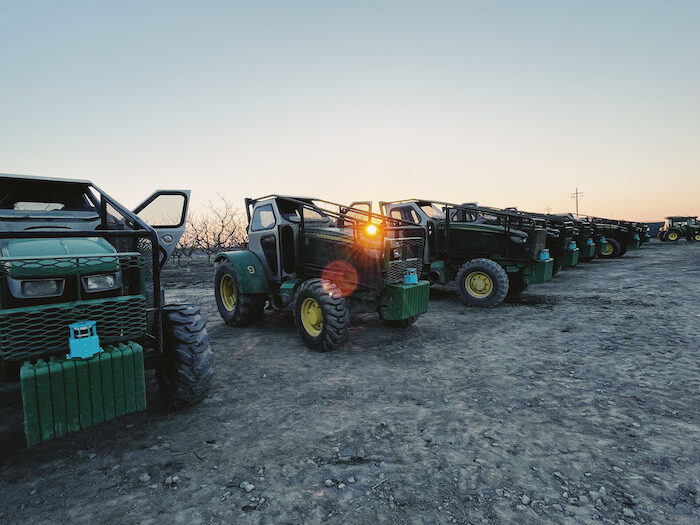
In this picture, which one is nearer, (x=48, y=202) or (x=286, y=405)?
(x=286, y=405)

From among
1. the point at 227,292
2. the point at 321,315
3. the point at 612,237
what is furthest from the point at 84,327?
the point at 612,237

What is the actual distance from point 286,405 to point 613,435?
8.90 feet

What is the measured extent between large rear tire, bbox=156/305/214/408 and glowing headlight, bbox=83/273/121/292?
495 millimetres

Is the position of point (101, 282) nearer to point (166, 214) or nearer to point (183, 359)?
point (183, 359)

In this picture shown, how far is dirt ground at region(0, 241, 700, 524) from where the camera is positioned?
2160 mm

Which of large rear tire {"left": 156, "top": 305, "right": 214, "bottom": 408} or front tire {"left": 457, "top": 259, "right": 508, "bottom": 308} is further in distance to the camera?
front tire {"left": 457, "top": 259, "right": 508, "bottom": 308}

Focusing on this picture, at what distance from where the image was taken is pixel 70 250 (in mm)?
2791

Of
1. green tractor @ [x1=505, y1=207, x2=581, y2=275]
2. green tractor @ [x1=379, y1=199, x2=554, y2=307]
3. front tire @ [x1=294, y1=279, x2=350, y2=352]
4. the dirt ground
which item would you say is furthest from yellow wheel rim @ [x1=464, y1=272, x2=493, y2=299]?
front tire @ [x1=294, y1=279, x2=350, y2=352]

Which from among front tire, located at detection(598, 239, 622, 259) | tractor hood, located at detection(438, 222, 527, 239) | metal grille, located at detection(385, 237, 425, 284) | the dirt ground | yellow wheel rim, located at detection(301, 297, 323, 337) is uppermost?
tractor hood, located at detection(438, 222, 527, 239)

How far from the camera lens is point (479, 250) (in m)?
8.62

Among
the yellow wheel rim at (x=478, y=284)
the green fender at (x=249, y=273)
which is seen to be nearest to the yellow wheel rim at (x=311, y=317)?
the green fender at (x=249, y=273)

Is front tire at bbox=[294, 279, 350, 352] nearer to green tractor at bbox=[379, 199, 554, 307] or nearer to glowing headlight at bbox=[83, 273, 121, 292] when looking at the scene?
glowing headlight at bbox=[83, 273, 121, 292]

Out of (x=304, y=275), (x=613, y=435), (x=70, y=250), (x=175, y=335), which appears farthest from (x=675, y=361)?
(x=70, y=250)

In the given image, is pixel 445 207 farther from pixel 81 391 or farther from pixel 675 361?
pixel 81 391
